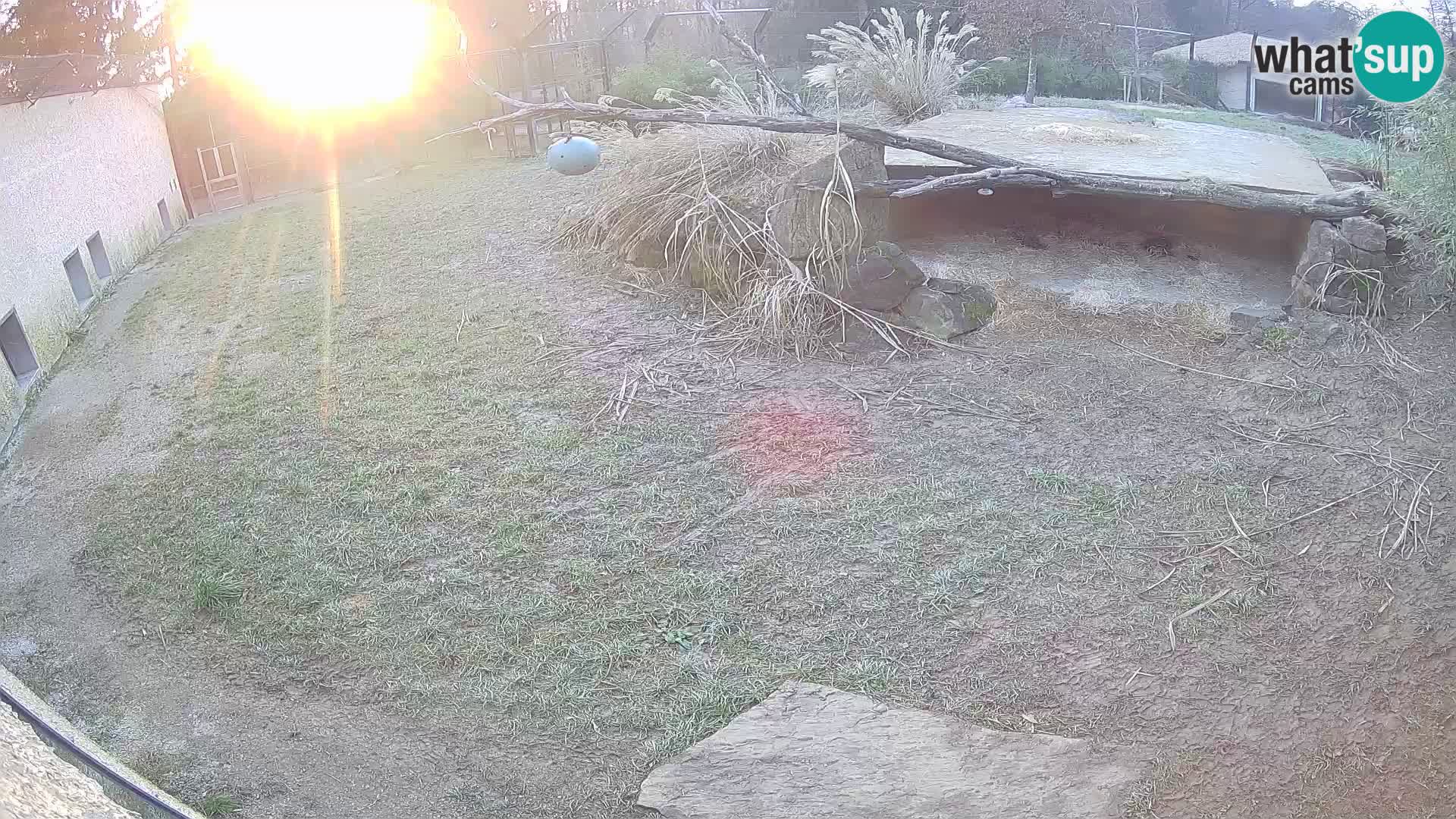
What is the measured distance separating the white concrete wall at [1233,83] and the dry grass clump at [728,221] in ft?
42.6

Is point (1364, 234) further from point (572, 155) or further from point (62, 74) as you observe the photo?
point (62, 74)

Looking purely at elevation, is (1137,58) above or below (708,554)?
above

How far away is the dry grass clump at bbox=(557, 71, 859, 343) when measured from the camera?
17.3 feet

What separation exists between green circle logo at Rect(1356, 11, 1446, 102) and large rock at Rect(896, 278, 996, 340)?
258 cm

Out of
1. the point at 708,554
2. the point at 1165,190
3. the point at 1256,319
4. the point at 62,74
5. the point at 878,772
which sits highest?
the point at 62,74

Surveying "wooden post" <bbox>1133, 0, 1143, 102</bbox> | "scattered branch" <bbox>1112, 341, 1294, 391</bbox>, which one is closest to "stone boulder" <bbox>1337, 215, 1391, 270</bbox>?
"scattered branch" <bbox>1112, 341, 1294, 391</bbox>

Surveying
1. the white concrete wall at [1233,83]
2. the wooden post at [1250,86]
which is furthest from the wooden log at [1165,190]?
the white concrete wall at [1233,83]

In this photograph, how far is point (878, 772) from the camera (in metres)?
2.52

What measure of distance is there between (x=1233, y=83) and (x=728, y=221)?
15.4 meters

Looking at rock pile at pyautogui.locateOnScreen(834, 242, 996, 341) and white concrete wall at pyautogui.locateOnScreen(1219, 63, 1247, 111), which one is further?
white concrete wall at pyautogui.locateOnScreen(1219, 63, 1247, 111)

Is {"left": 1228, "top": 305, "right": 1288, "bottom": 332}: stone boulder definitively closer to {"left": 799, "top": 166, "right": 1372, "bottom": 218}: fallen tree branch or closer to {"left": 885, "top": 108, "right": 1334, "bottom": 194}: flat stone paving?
{"left": 799, "top": 166, "right": 1372, "bottom": 218}: fallen tree branch

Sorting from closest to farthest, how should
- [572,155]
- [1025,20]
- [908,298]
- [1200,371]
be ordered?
[1200,371] → [908,298] → [572,155] → [1025,20]

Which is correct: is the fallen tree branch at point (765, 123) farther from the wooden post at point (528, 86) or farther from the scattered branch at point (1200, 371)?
the wooden post at point (528, 86)

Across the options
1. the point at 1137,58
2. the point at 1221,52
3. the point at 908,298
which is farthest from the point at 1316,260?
the point at 1221,52
